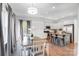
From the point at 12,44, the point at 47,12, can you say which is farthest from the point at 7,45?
the point at 47,12

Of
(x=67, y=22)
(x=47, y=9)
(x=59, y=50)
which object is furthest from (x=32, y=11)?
(x=59, y=50)

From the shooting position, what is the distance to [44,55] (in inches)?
79.7

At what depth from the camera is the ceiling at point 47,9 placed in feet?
6.42

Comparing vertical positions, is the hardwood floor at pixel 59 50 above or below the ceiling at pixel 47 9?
below

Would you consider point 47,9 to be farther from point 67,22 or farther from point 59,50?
point 59,50

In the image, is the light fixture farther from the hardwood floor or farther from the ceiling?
the hardwood floor

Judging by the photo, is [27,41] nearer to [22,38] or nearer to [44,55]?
[22,38]

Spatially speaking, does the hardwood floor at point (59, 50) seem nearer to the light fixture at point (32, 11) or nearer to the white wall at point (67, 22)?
the white wall at point (67, 22)

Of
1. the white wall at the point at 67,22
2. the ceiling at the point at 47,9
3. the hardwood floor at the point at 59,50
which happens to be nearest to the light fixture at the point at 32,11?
the ceiling at the point at 47,9

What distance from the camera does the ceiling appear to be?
6.42 feet

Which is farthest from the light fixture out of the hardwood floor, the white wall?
the hardwood floor

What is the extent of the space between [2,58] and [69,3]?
144cm

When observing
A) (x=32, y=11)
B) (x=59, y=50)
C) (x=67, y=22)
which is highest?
(x=32, y=11)

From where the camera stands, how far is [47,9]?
77.7 inches
